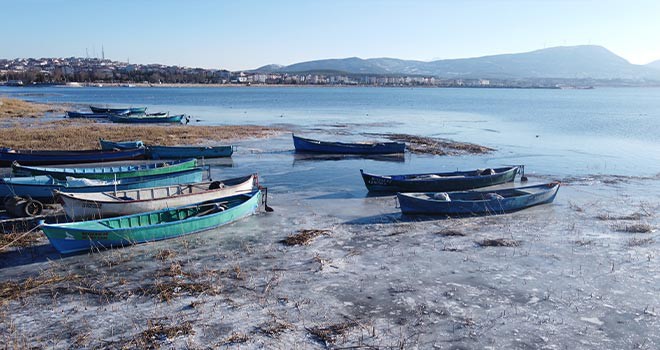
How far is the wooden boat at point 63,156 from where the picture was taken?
886 inches

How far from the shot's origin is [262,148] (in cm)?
3206

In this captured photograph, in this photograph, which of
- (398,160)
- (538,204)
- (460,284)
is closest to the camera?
(460,284)

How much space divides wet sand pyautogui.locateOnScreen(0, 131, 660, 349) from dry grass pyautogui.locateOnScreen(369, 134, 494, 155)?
615 inches

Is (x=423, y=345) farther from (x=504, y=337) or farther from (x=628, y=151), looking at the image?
(x=628, y=151)

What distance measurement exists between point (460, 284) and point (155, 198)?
9.00m

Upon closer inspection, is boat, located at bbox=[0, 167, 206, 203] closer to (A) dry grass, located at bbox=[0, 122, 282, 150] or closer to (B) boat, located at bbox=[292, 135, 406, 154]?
(A) dry grass, located at bbox=[0, 122, 282, 150]

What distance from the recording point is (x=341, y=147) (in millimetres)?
29828

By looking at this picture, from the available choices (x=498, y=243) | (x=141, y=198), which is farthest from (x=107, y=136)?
(x=498, y=243)

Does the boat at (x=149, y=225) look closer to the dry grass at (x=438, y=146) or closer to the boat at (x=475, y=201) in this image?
the boat at (x=475, y=201)

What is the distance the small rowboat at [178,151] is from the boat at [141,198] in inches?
390

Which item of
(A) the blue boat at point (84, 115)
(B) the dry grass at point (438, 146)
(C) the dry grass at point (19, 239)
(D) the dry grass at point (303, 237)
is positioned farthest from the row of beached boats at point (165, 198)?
(A) the blue boat at point (84, 115)

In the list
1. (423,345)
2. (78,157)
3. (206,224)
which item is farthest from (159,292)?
(78,157)

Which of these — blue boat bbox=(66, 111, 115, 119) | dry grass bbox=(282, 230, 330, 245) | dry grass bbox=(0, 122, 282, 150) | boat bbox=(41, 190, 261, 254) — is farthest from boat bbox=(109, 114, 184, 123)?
dry grass bbox=(282, 230, 330, 245)

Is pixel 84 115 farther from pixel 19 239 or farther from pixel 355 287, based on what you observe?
pixel 355 287
